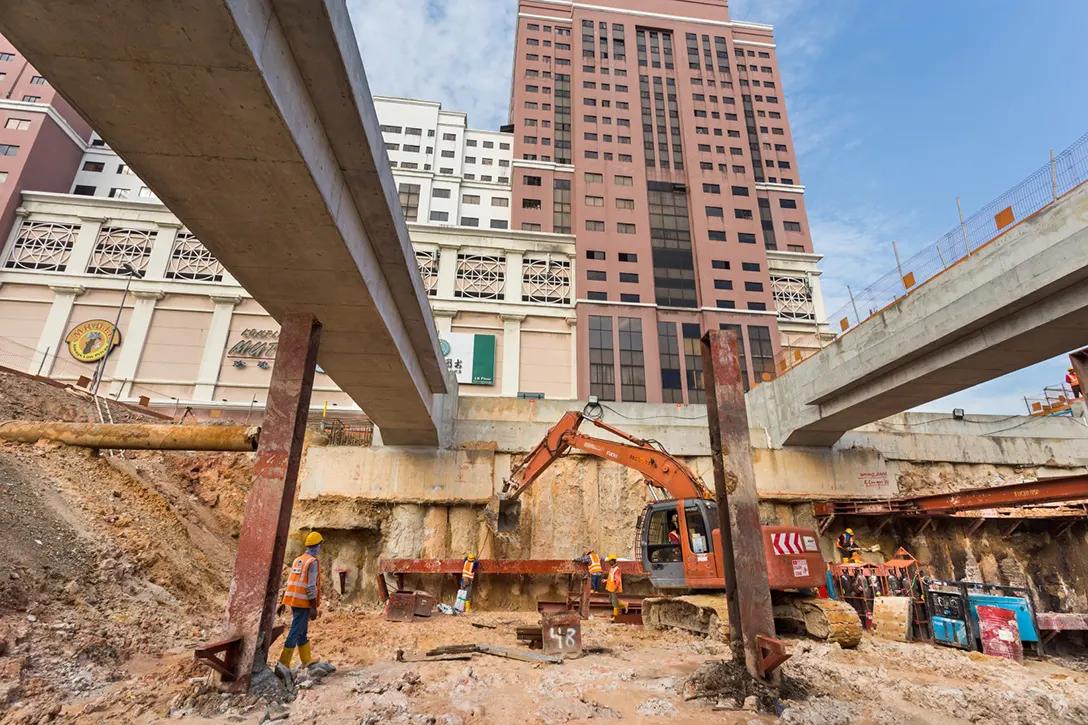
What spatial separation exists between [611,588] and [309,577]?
7995mm

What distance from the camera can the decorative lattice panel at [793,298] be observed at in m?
47.1

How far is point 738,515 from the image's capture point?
6.73 meters

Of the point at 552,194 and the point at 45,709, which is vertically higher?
the point at 552,194

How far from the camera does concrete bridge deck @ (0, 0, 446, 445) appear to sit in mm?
4066

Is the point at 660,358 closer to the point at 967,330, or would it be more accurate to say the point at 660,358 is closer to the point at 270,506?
the point at 967,330

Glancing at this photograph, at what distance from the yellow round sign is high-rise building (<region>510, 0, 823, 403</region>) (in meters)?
31.7

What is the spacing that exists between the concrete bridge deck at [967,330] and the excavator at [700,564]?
19.5 feet

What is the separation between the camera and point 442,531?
17.1 m

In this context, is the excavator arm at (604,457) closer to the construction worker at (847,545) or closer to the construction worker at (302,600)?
the construction worker at (847,545)

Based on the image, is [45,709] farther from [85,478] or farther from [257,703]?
[85,478]

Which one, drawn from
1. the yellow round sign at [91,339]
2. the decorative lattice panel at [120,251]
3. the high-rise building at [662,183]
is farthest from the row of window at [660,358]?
the yellow round sign at [91,339]

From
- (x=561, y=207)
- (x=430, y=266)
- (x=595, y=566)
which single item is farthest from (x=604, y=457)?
(x=561, y=207)

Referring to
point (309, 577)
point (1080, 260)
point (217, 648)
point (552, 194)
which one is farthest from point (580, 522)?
point (552, 194)

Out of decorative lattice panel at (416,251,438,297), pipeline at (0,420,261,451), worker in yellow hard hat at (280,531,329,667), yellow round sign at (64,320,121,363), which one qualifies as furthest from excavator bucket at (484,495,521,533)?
yellow round sign at (64,320,121,363)
